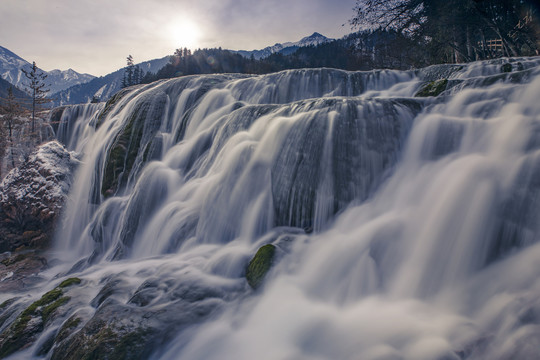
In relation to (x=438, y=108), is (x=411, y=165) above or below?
below

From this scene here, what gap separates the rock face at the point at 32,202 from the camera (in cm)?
903

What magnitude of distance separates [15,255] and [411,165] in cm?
1046

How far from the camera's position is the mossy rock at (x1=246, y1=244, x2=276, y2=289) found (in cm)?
400

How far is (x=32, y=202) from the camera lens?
945 centimetres

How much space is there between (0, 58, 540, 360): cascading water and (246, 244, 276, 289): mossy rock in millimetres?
96

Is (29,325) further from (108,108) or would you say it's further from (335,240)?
A: (108,108)

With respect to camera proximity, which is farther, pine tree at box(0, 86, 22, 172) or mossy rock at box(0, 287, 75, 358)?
pine tree at box(0, 86, 22, 172)

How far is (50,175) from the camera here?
33.0 feet

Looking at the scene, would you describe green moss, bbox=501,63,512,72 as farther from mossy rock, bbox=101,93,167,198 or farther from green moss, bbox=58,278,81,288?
green moss, bbox=58,278,81,288

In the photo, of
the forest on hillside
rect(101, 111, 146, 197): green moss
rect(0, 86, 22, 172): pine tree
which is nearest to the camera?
rect(101, 111, 146, 197): green moss

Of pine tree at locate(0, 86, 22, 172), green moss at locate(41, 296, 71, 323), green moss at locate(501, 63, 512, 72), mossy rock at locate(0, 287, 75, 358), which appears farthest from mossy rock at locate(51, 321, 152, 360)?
pine tree at locate(0, 86, 22, 172)

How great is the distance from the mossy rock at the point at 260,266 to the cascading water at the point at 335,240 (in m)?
0.10

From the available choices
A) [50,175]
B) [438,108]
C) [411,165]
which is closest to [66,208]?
[50,175]

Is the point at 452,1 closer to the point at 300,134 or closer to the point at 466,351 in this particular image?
the point at 300,134
